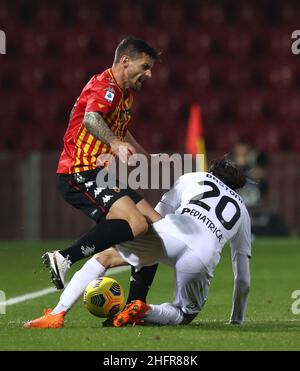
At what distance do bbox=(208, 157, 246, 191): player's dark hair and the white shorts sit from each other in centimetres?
52

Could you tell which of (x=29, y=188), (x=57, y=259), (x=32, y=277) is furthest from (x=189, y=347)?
(x=29, y=188)

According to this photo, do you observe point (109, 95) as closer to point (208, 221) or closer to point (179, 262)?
point (208, 221)

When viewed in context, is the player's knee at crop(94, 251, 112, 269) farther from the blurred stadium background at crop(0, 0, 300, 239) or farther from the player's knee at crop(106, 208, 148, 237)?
the blurred stadium background at crop(0, 0, 300, 239)

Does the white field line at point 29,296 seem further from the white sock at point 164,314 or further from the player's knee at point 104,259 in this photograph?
the white sock at point 164,314

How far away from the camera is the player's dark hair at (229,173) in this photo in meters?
5.91

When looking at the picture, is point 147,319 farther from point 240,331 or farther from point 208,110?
point 208,110

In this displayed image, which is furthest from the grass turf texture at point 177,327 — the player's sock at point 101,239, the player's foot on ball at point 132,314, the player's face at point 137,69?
the player's face at point 137,69

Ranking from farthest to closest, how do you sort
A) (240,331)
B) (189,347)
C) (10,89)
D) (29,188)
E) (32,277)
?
(10,89) → (29,188) → (32,277) → (240,331) → (189,347)

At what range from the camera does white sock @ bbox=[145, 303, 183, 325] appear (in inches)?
220

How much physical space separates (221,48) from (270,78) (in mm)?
1041

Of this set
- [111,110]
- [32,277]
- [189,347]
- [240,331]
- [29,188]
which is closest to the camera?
[189,347]

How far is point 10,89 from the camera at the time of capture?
17500 mm

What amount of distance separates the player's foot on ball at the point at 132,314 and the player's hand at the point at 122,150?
77 centimetres

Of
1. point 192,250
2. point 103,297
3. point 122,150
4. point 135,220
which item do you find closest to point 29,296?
point 103,297
